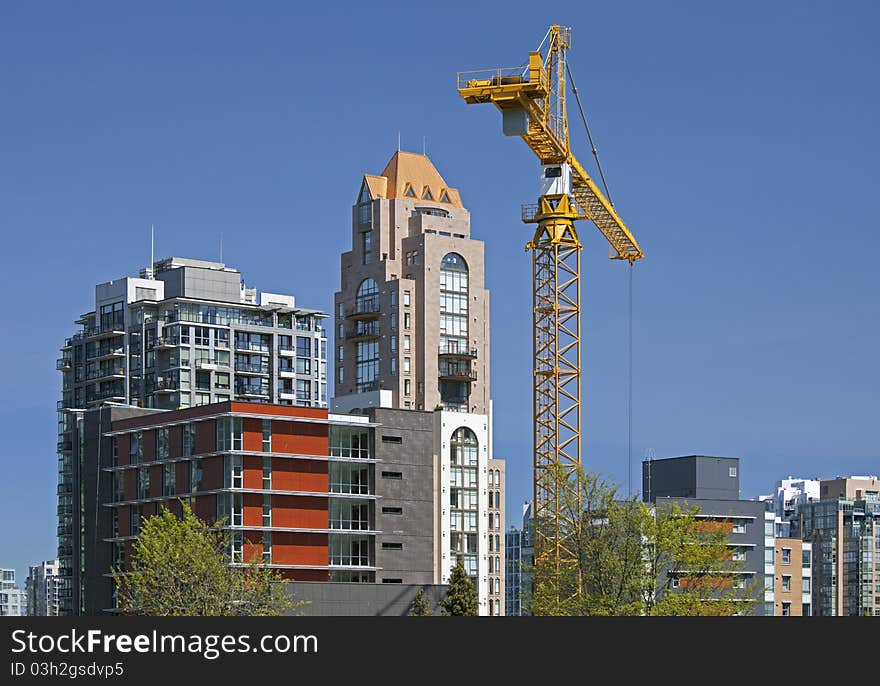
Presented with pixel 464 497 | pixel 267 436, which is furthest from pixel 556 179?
pixel 267 436

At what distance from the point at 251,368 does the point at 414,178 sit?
110ft

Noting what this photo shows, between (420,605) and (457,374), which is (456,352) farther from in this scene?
(420,605)

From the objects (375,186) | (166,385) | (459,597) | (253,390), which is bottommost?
(459,597)

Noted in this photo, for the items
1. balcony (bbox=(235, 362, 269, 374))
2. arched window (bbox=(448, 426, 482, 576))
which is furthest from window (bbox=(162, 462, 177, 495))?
balcony (bbox=(235, 362, 269, 374))

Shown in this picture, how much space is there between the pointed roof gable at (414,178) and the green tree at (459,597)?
5643 cm

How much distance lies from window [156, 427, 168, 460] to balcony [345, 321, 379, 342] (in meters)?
41.9

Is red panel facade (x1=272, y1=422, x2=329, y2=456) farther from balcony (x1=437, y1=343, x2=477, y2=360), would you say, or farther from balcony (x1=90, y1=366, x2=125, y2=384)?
balcony (x1=90, y1=366, x2=125, y2=384)

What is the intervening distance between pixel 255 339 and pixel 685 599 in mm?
102374

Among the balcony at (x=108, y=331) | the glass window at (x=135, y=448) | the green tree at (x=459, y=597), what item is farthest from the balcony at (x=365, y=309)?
the green tree at (x=459, y=597)

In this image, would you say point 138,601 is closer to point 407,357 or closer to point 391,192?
point 407,357

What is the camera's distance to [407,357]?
171m

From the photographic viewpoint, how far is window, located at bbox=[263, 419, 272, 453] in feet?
424

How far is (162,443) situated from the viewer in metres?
135

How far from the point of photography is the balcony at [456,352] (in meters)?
171
